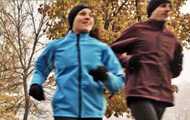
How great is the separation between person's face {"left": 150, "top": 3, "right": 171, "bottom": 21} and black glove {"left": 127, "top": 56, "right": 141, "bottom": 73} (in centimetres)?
53

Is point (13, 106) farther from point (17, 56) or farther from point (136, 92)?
point (136, 92)

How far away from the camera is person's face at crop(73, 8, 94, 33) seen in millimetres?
5328

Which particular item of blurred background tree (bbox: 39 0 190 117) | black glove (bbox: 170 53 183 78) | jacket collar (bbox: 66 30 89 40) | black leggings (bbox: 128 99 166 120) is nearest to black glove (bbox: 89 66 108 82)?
jacket collar (bbox: 66 30 89 40)

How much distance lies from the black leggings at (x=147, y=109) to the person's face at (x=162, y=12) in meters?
0.94

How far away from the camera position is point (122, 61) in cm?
576

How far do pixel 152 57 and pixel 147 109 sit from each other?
0.61 metres

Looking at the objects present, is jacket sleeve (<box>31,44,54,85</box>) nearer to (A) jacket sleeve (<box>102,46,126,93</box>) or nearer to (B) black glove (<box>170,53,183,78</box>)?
(A) jacket sleeve (<box>102,46,126,93</box>)

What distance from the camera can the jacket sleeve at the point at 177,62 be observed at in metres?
5.82

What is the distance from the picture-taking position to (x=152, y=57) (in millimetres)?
5660

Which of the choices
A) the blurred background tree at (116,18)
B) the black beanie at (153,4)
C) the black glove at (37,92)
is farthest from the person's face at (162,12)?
the blurred background tree at (116,18)

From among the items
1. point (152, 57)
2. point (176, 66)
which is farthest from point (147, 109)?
point (176, 66)

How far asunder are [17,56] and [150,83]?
2521 centimetres

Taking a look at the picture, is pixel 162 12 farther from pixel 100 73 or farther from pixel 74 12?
pixel 100 73

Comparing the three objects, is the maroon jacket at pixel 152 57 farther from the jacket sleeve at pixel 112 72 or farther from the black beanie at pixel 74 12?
the black beanie at pixel 74 12
